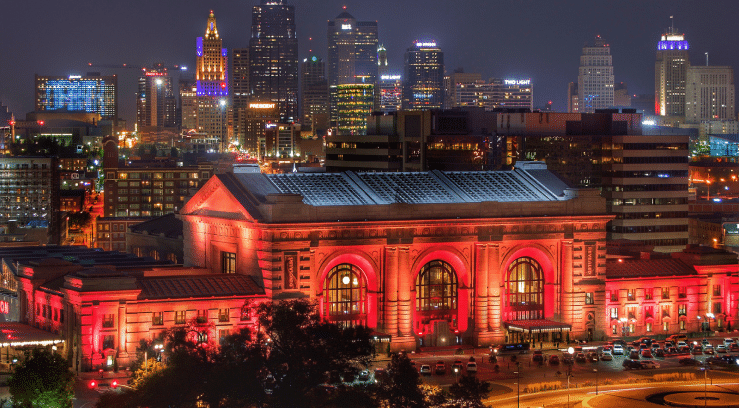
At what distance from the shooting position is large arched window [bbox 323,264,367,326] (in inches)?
6102

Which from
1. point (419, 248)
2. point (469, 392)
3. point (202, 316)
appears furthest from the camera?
point (419, 248)

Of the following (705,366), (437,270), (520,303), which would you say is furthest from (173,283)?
(705,366)

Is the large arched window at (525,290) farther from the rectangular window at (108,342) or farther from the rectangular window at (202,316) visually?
the rectangular window at (108,342)

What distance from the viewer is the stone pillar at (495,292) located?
160m

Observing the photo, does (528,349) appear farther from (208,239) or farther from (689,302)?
(208,239)

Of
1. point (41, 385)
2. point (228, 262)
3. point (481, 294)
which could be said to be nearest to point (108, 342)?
point (228, 262)

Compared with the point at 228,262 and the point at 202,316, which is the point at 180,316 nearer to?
the point at 202,316

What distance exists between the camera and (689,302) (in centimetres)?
17288

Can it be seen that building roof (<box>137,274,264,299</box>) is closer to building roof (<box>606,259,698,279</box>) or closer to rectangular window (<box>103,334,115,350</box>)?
rectangular window (<box>103,334,115,350</box>)

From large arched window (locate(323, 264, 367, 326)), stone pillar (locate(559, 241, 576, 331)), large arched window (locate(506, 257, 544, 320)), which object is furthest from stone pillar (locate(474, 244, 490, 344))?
large arched window (locate(323, 264, 367, 326))

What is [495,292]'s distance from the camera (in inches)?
6314

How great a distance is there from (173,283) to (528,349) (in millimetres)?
40364

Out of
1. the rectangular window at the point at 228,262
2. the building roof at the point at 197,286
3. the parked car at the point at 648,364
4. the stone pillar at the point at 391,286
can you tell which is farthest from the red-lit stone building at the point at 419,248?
the parked car at the point at 648,364

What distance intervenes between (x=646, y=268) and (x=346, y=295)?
41.0 meters
